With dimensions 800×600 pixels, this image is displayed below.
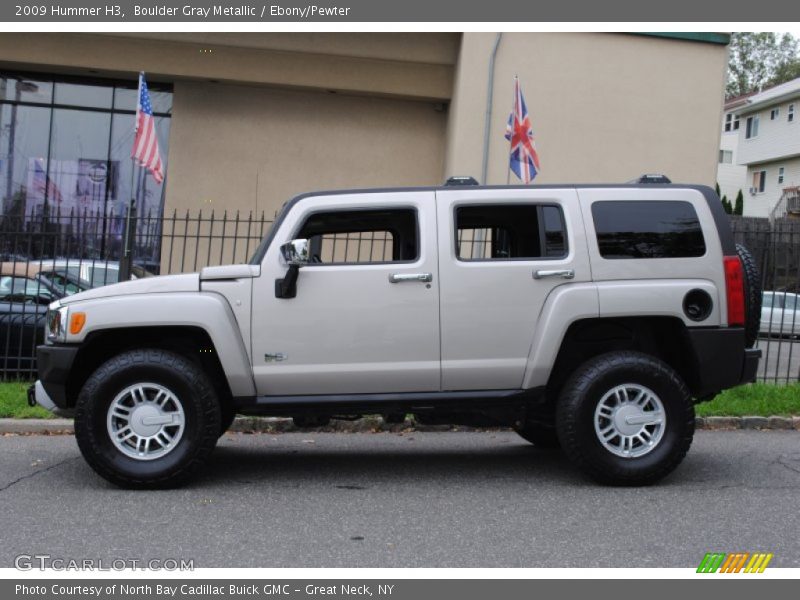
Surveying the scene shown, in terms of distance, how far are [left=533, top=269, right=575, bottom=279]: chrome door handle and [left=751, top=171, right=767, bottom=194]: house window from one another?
1689 inches

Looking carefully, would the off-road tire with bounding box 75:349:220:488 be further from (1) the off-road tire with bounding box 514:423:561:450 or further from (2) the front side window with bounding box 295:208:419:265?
(1) the off-road tire with bounding box 514:423:561:450

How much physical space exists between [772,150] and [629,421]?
4181 cm

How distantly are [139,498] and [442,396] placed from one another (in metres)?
2.12

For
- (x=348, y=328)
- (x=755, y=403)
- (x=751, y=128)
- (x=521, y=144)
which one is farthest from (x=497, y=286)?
(x=751, y=128)

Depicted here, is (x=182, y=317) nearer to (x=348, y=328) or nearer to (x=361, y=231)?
(x=348, y=328)

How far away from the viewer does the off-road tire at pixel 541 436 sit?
7.25m

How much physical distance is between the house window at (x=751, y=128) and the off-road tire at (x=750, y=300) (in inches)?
1668

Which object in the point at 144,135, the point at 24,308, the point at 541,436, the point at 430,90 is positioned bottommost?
the point at 541,436

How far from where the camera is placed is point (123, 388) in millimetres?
5848

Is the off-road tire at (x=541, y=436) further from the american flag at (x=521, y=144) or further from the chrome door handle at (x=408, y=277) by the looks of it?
the american flag at (x=521, y=144)

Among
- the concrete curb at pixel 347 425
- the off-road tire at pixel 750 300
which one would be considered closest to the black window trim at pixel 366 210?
the off-road tire at pixel 750 300

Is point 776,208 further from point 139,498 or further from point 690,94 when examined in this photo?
point 139,498

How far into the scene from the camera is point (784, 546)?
464 cm
